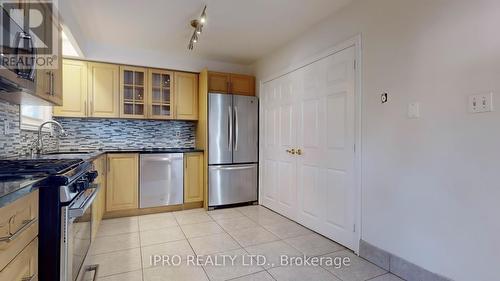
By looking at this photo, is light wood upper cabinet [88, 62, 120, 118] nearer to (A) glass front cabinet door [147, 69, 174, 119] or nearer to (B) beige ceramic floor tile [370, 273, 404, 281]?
(A) glass front cabinet door [147, 69, 174, 119]

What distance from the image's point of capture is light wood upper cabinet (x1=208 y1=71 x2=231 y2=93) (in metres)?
3.95

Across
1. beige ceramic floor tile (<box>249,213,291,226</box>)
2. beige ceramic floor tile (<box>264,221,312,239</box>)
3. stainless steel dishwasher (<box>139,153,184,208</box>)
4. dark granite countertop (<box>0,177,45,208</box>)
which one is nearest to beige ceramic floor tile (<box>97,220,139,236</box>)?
stainless steel dishwasher (<box>139,153,184,208</box>)

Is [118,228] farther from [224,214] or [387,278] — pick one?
[387,278]

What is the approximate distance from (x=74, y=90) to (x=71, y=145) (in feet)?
2.57

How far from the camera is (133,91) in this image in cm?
378

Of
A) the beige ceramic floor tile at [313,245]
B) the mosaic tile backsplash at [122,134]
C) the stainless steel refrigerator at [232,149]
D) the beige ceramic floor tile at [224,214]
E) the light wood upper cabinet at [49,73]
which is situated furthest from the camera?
the stainless steel refrigerator at [232,149]

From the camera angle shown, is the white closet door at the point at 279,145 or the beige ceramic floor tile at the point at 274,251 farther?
the white closet door at the point at 279,145

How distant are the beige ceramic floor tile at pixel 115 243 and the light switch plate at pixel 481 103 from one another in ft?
9.66

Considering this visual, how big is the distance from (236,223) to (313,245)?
1.04m

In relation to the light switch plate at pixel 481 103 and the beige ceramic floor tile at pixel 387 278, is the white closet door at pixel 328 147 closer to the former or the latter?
the beige ceramic floor tile at pixel 387 278

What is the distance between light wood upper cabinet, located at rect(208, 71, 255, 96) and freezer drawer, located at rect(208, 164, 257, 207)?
120cm

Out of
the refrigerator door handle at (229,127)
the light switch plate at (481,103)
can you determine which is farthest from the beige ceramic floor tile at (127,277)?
the light switch plate at (481,103)

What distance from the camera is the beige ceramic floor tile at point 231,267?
6.54ft

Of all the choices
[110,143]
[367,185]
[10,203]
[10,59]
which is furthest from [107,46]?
[367,185]
